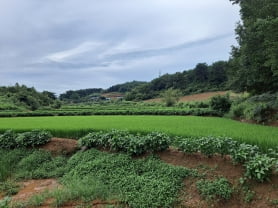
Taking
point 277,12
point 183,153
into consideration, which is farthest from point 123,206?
point 277,12

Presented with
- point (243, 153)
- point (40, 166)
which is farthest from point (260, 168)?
point (40, 166)

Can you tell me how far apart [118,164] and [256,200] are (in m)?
3.25

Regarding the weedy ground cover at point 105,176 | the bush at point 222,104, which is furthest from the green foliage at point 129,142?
the bush at point 222,104

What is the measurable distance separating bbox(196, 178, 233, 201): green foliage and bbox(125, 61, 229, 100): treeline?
152ft

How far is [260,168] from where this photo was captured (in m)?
4.71

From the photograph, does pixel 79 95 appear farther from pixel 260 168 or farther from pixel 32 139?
pixel 260 168

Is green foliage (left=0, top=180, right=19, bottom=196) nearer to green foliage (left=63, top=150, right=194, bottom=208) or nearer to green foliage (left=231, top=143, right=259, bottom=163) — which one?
green foliage (left=63, top=150, right=194, bottom=208)

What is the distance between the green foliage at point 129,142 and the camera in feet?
21.6

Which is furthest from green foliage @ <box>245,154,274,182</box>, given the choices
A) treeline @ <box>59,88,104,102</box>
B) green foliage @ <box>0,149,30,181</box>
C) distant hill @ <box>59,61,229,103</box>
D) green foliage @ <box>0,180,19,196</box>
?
treeline @ <box>59,88,104,102</box>

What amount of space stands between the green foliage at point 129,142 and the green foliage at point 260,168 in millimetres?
2219

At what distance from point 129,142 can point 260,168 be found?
10.9 feet

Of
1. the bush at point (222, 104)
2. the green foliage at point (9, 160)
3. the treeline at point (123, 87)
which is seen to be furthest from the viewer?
the treeline at point (123, 87)

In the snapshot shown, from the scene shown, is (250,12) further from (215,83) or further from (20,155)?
(215,83)

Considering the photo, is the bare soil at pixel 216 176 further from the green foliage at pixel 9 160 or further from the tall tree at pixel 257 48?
the tall tree at pixel 257 48
